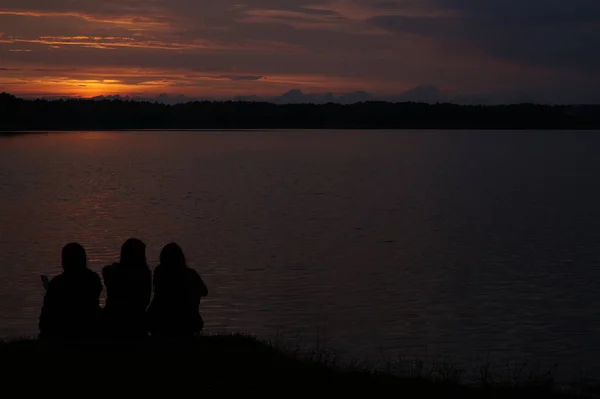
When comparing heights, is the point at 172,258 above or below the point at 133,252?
below

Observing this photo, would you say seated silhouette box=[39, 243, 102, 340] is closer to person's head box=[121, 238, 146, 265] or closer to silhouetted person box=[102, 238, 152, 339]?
silhouetted person box=[102, 238, 152, 339]

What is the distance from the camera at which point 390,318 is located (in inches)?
762

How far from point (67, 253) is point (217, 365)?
2300 millimetres

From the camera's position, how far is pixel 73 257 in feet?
35.4

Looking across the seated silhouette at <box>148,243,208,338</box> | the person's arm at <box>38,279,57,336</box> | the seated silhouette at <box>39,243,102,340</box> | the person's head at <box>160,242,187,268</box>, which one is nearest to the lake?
the seated silhouette at <box>148,243,208,338</box>

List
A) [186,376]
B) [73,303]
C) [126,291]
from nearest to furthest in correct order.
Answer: [186,376] < [73,303] < [126,291]

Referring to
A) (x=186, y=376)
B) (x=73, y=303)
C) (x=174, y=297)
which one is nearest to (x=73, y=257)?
(x=73, y=303)

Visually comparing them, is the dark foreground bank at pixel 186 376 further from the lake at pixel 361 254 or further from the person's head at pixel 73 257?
the lake at pixel 361 254

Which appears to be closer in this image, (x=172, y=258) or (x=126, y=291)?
(x=126, y=291)

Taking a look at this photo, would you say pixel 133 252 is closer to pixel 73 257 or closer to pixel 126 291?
pixel 126 291

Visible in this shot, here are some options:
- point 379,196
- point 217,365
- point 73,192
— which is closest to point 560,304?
point 217,365

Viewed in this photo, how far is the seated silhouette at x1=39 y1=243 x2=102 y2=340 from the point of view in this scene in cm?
1102

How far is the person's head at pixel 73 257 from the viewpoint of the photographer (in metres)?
10.8

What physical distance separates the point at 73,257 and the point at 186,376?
2075 millimetres
